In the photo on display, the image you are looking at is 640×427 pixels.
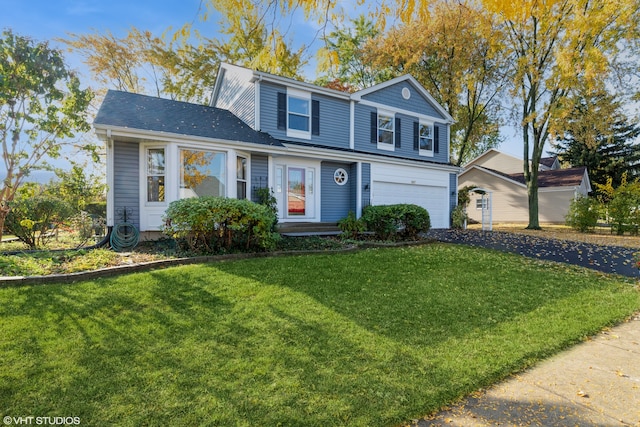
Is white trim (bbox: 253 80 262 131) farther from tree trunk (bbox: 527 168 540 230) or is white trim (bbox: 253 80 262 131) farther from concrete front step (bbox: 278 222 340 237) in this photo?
tree trunk (bbox: 527 168 540 230)

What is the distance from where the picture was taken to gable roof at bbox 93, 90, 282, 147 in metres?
8.22

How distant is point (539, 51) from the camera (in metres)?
16.0

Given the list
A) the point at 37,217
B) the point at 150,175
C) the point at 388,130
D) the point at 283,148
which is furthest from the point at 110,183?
the point at 388,130

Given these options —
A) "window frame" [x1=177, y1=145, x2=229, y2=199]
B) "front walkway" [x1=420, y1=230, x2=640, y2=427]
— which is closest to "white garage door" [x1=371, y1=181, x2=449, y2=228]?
"window frame" [x1=177, y1=145, x2=229, y2=199]

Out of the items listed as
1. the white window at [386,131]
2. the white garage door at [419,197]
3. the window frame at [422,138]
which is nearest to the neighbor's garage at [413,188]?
the white garage door at [419,197]

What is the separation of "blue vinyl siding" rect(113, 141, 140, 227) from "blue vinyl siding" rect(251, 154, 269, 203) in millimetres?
3154

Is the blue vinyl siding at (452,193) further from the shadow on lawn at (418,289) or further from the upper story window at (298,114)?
the shadow on lawn at (418,289)

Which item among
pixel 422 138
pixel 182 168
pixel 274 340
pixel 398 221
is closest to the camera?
pixel 274 340

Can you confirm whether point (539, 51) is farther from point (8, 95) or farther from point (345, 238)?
point (8, 95)

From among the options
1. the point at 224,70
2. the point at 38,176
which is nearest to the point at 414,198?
the point at 224,70

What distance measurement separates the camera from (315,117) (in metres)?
12.0

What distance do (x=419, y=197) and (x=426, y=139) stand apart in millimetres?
3015

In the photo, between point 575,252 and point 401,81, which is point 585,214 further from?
point 401,81

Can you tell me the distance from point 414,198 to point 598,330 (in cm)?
1014
